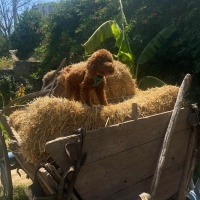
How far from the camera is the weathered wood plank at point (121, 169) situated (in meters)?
1.84

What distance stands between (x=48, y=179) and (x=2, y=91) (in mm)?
10612

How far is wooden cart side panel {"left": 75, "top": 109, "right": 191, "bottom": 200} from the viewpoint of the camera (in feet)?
6.04

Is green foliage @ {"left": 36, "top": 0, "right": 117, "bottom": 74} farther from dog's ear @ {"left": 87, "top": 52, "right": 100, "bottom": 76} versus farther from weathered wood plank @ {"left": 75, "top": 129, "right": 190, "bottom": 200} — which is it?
weathered wood plank @ {"left": 75, "top": 129, "right": 190, "bottom": 200}

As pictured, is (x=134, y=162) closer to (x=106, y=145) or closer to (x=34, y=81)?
(x=106, y=145)

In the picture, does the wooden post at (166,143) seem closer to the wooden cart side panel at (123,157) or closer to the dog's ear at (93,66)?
the wooden cart side panel at (123,157)

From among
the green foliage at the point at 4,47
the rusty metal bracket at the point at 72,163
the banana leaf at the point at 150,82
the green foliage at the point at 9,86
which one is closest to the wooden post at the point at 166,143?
the rusty metal bracket at the point at 72,163

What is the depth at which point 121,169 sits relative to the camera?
2.00 meters

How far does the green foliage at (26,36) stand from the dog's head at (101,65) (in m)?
16.6

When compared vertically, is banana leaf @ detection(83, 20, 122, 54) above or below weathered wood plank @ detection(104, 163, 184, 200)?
above

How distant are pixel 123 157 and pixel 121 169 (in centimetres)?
8

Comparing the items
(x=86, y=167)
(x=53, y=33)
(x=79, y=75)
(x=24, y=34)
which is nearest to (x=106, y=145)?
(x=86, y=167)

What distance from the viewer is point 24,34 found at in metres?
18.7

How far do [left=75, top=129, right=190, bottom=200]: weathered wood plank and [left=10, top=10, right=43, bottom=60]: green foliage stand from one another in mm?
16826

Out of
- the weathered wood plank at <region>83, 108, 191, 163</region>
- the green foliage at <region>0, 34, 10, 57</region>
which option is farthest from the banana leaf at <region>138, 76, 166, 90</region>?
the green foliage at <region>0, 34, 10, 57</region>
